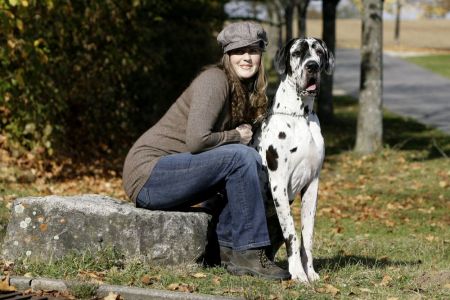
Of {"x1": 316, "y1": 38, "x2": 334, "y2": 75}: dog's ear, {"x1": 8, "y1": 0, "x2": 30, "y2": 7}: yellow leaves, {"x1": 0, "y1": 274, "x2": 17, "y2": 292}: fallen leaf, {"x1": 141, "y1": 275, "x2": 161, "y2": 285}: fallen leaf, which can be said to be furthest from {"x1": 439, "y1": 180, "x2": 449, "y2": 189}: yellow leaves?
{"x1": 0, "y1": 274, "x2": 17, "y2": 292}: fallen leaf

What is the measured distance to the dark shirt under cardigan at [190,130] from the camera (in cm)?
590

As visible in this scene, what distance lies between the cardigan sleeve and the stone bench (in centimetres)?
54

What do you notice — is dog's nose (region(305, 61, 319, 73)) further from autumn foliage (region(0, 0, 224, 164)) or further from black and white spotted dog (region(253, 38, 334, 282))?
autumn foliage (region(0, 0, 224, 164))

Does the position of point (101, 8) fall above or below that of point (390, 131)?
above

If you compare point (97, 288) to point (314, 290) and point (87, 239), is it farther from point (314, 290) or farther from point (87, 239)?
point (314, 290)

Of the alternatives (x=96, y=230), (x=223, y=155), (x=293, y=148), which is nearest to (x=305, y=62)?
(x=293, y=148)

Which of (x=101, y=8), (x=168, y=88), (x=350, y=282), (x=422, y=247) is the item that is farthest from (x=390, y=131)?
(x=350, y=282)

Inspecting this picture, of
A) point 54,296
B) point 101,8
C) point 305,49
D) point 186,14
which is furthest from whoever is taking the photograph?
point 186,14

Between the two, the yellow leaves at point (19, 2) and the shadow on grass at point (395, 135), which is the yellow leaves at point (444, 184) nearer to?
the shadow on grass at point (395, 135)

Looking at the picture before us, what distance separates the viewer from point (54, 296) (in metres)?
5.57

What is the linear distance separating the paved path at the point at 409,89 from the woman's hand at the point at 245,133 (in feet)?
43.4

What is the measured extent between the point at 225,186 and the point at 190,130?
447 millimetres

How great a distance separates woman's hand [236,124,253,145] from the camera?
6.08 meters

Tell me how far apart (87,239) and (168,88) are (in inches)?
442
